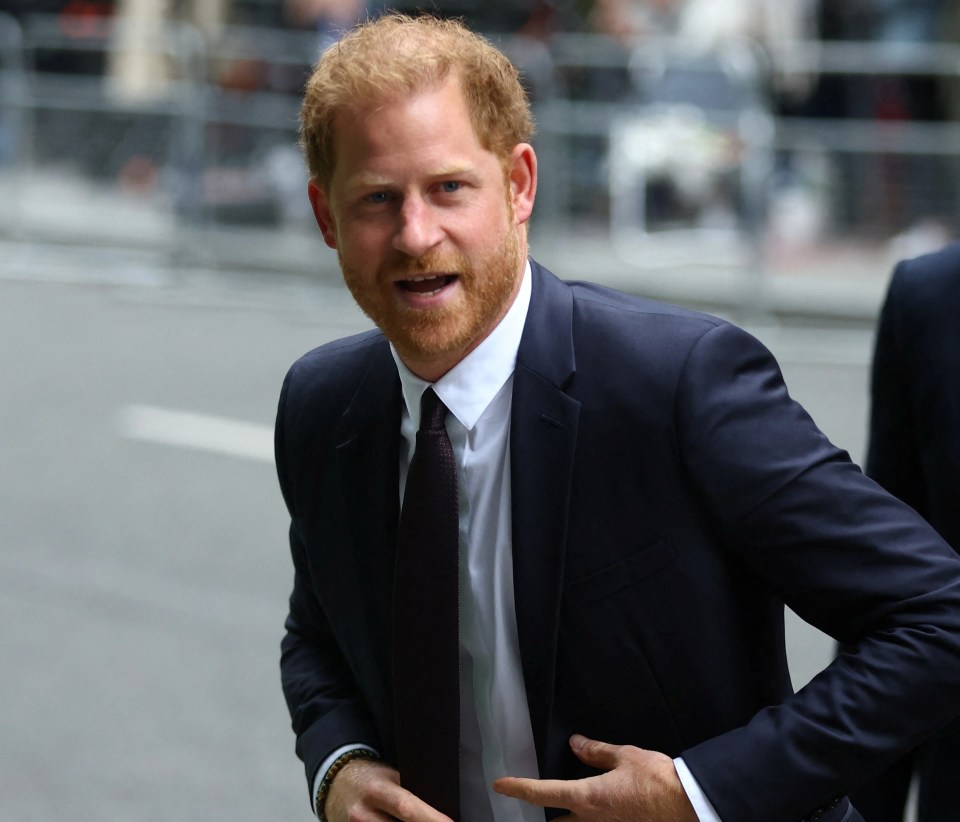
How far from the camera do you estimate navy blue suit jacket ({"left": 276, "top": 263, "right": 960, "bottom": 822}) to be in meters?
2.09

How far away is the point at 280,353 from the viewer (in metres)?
9.88

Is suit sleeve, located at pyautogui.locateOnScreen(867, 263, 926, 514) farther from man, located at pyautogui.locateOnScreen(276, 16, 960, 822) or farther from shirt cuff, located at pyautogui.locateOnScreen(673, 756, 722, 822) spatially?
shirt cuff, located at pyautogui.locateOnScreen(673, 756, 722, 822)

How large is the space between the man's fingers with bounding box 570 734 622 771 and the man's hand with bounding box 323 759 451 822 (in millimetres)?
219

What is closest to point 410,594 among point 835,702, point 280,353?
point 835,702

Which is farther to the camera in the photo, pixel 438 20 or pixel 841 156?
pixel 841 156

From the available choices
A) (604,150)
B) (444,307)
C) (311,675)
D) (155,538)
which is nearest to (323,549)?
(311,675)

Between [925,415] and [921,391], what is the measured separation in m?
0.04

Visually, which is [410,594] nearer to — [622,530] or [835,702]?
[622,530]

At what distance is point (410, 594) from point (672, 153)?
26.2 feet

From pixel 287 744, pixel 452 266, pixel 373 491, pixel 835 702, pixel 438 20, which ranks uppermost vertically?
pixel 438 20

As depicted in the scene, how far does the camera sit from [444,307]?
7.23 ft

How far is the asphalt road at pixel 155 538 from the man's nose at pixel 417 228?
309cm

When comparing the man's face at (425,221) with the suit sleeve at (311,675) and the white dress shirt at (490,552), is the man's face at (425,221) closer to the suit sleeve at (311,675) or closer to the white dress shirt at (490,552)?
the white dress shirt at (490,552)

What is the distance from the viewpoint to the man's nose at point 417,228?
7.06ft
